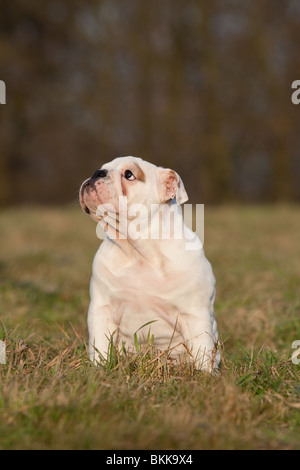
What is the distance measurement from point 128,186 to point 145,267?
0.43m

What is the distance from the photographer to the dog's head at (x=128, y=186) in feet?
9.93

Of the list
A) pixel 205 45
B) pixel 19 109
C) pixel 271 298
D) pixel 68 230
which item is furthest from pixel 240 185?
pixel 271 298

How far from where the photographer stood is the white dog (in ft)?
10.0

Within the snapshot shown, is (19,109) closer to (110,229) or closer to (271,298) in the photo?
(271,298)

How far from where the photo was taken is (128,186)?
305 cm

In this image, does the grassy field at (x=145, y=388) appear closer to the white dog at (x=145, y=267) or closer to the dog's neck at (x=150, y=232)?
the white dog at (x=145, y=267)

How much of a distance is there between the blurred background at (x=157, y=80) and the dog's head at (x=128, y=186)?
1317 centimetres

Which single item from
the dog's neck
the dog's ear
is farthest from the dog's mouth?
the dog's ear

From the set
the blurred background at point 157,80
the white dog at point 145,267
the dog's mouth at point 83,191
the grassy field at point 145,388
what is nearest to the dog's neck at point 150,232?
the white dog at point 145,267

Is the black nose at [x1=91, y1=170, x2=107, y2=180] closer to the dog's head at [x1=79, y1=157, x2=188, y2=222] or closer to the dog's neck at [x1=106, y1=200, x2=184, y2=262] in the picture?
the dog's head at [x1=79, y1=157, x2=188, y2=222]

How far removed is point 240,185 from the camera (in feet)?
73.3

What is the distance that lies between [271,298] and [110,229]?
8.03 feet

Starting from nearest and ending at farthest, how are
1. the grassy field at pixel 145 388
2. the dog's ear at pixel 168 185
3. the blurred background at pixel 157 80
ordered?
1. the grassy field at pixel 145 388
2. the dog's ear at pixel 168 185
3. the blurred background at pixel 157 80

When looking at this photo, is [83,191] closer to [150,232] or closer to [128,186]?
[128,186]
